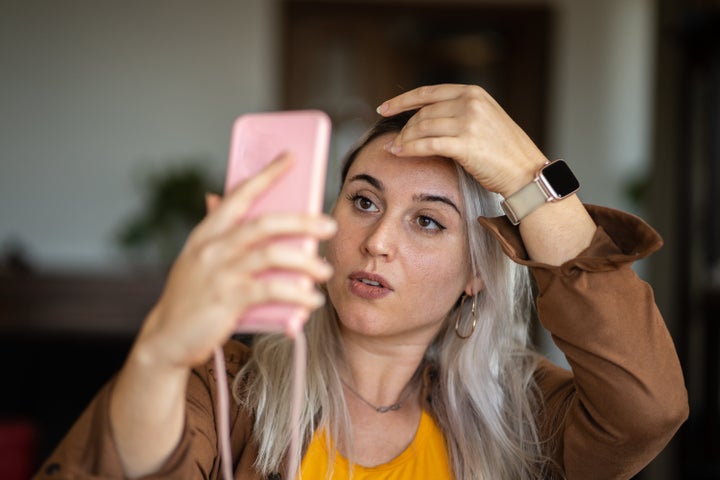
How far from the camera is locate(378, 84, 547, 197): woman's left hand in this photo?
3.59ft

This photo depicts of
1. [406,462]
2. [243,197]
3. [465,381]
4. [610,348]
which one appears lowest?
[406,462]

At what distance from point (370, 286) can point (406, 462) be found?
309 millimetres

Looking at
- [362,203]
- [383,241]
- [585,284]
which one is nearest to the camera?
[585,284]

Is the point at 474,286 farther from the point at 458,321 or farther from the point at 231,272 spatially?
the point at 231,272

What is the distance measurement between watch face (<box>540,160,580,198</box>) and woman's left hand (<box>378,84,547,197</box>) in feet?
0.06

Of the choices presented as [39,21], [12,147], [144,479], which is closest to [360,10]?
[39,21]

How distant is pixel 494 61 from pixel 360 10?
936 mm

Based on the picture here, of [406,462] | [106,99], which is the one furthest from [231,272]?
[106,99]

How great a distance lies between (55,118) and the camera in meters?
4.52

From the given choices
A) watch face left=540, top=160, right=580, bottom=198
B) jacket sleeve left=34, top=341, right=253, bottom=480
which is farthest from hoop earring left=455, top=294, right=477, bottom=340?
jacket sleeve left=34, top=341, right=253, bottom=480

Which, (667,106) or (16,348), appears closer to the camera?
(667,106)

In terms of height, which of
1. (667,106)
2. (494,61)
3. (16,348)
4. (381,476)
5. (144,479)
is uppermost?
(494,61)

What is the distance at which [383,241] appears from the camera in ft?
4.05

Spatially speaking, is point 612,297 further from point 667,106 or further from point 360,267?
point 667,106
